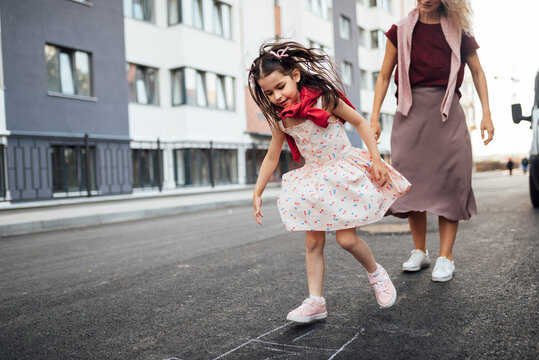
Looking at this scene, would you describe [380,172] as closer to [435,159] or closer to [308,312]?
[308,312]

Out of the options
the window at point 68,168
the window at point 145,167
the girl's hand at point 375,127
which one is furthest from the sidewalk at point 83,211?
the girl's hand at point 375,127

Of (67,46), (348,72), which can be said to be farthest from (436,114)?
(348,72)

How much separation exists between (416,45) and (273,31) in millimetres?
20787

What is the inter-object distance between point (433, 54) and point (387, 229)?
9.77 feet

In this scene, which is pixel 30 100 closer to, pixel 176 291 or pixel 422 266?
pixel 176 291

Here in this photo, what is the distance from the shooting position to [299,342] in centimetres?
240

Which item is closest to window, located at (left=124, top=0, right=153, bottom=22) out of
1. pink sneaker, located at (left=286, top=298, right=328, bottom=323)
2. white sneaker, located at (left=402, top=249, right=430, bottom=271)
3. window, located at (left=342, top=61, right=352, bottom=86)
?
window, located at (left=342, top=61, right=352, bottom=86)

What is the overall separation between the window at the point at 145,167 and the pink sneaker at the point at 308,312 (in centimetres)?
1349

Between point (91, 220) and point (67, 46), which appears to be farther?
point (67, 46)

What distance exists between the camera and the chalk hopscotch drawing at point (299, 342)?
2.25 m

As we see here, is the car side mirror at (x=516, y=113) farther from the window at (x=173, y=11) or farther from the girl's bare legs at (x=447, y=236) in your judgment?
the window at (x=173, y=11)

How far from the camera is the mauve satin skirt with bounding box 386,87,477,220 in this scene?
364 cm

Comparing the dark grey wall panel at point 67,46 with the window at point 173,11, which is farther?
the window at point 173,11

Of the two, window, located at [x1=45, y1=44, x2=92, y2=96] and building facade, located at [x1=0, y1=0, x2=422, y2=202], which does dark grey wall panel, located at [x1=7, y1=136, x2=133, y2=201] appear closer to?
building facade, located at [x1=0, y1=0, x2=422, y2=202]
